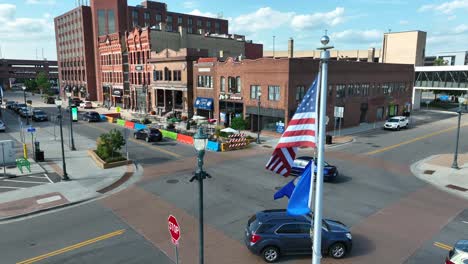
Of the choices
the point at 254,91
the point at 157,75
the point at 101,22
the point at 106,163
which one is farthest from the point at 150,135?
the point at 101,22

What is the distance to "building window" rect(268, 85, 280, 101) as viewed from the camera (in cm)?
3762

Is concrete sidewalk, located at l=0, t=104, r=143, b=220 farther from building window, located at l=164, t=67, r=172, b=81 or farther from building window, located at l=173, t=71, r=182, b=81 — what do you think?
building window, located at l=164, t=67, r=172, b=81

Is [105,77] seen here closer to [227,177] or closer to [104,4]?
[104,4]

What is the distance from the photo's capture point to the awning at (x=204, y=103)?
→ 154ft

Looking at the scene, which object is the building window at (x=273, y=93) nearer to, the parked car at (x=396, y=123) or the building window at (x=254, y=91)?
the building window at (x=254, y=91)

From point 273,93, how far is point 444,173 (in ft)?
64.3

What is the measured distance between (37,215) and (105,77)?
223ft

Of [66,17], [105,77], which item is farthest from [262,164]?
[66,17]

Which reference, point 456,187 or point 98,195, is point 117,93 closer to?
point 98,195

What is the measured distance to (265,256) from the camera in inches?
458

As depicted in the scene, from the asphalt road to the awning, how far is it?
2133 cm

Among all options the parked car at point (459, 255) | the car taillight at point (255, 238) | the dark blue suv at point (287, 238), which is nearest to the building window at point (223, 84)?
the dark blue suv at point (287, 238)

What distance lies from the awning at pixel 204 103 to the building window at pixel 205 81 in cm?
197

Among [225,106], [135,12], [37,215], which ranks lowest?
[37,215]
